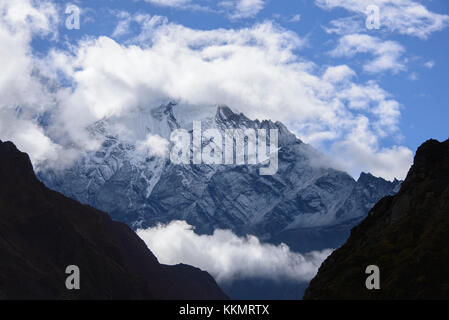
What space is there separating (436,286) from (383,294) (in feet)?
36.4

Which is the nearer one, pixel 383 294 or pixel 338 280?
pixel 383 294

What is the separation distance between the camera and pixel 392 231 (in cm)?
19812

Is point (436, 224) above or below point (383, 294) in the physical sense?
above
